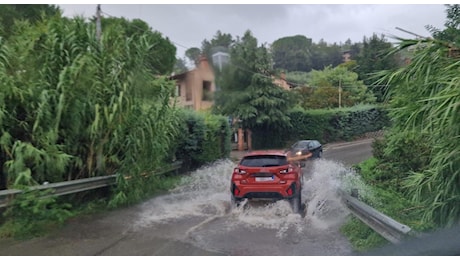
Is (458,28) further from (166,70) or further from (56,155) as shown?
(56,155)

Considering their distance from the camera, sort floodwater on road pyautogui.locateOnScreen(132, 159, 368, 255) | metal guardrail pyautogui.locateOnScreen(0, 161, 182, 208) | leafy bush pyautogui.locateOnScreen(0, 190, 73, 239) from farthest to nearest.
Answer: metal guardrail pyautogui.locateOnScreen(0, 161, 182, 208) < leafy bush pyautogui.locateOnScreen(0, 190, 73, 239) < floodwater on road pyautogui.locateOnScreen(132, 159, 368, 255)

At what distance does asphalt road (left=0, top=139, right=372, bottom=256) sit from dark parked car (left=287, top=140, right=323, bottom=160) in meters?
0.32

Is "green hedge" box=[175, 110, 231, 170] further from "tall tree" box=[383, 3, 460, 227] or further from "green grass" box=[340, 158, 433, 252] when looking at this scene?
"tall tree" box=[383, 3, 460, 227]

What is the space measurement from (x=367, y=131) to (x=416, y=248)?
539 cm

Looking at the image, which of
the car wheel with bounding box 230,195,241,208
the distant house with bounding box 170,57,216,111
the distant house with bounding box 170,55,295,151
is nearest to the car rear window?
the distant house with bounding box 170,55,295,151

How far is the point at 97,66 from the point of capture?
6914 mm

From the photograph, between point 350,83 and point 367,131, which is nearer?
point 350,83

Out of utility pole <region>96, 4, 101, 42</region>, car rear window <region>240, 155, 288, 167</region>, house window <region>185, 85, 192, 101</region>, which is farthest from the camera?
car rear window <region>240, 155, 288, 167</region>

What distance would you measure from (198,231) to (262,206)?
1984mm

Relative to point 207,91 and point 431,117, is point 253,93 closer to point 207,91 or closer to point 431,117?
point 207,91

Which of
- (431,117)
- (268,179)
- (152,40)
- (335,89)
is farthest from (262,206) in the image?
(431,117)

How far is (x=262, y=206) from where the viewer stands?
291 inches

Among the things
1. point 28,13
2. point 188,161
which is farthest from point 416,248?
point 188,161

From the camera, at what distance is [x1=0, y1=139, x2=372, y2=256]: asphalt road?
477 cm
